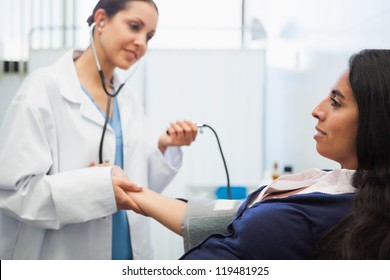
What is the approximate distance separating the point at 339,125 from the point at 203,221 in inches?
13.9

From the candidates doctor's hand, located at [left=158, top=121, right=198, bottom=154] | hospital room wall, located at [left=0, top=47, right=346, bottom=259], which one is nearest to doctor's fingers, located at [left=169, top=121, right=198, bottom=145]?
doctor's hand, located at [left=158, top=121, right=198, bottom=154]

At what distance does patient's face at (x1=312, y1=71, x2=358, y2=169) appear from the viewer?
82cm

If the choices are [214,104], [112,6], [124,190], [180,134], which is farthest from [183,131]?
[214,104]

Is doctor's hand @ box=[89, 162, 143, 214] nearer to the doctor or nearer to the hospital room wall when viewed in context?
the doctor

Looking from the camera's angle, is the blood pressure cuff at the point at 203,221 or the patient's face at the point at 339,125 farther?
the blood pressure cuff at the point at 203,221

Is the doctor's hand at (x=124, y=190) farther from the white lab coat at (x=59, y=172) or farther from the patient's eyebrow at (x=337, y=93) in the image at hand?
the patient's eyebrow at (x=337, y=93)

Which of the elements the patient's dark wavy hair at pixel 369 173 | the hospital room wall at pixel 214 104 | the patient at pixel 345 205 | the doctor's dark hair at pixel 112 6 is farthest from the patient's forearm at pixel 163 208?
the hospital room wall at pixel 214 104

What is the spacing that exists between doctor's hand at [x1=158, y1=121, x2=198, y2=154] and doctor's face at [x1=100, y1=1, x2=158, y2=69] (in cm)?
21

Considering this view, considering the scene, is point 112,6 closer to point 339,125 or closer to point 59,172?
point 59,172

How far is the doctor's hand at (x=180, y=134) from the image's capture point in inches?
47.7

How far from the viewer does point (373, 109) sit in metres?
0.77

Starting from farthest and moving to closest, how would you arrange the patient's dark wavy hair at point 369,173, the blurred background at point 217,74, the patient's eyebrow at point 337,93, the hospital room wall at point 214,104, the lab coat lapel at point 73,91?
the hospital room wall at point 214,104, the blurred background at point 217,74, the lab coat lapel at point 73,91, the patient's eyebrow at point 337,93, the patient's dark wavy hair at point 369,173

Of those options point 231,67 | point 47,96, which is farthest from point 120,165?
point 231,67

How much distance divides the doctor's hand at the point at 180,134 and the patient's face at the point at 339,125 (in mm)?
409
